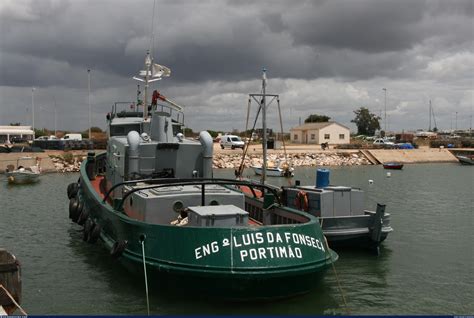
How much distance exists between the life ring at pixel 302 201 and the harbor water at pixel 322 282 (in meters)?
1.74

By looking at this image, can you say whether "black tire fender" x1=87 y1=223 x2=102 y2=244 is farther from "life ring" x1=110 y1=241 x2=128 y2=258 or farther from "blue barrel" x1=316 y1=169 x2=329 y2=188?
"blue barrel" x1=316 y1=169 x2=329 y2=188

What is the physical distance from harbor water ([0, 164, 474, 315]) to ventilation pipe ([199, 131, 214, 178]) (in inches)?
147

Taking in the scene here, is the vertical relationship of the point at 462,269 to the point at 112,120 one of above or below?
below

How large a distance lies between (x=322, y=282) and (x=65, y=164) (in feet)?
154

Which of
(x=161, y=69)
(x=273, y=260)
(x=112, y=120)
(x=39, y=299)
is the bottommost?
(x=39, y=299)

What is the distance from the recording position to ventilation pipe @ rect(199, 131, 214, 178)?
15.3m

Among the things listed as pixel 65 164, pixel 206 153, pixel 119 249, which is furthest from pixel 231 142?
pixel 119 249

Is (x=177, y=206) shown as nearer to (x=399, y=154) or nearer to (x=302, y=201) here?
(x=302, y=201)

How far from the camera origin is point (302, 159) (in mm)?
67438

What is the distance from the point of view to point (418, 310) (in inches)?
432

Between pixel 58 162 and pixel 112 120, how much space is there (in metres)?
36.6

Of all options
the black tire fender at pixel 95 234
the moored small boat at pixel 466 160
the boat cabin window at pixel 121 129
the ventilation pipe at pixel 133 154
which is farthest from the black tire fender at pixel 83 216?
the moored small boat at pixel 466 160

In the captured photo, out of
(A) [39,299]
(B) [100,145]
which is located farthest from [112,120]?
(B) [100,145]

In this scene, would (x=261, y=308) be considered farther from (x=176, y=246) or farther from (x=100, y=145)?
(x=100, y=145)
